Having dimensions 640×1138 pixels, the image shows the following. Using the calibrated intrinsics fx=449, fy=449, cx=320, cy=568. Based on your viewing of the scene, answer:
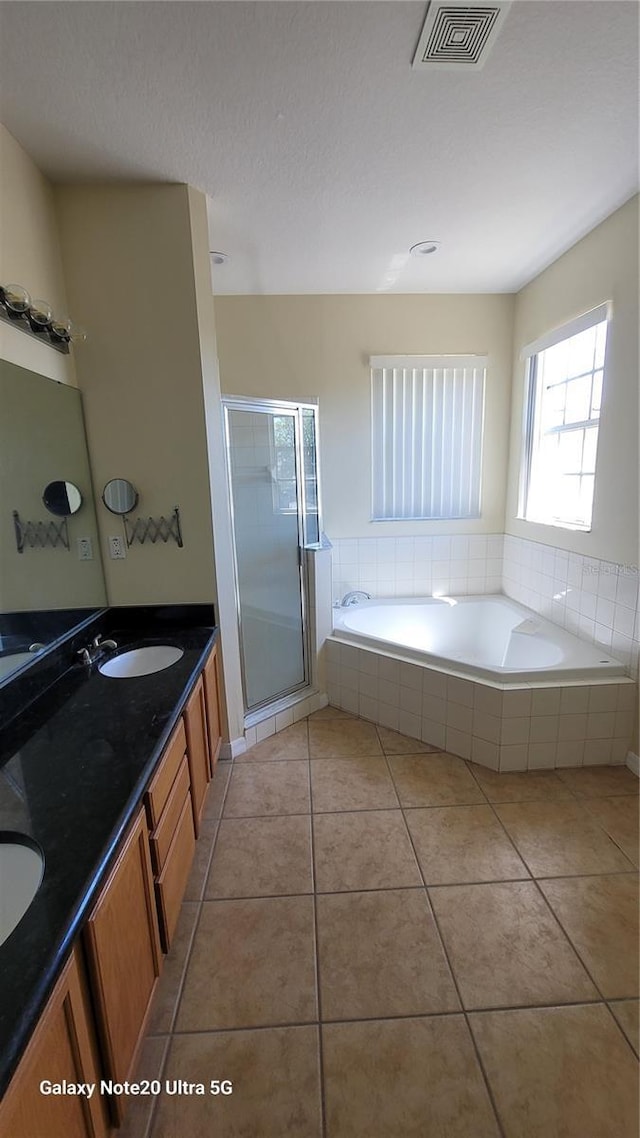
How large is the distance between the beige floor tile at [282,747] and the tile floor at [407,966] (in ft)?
0.84

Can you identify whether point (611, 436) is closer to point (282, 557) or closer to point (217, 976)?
point (282, 557)

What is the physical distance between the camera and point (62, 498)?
6.14 ft

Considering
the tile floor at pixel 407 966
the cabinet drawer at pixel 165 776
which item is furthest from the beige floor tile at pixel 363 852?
the cabinet drawer at pixel 165 776

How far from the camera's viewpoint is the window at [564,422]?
8.29 feet

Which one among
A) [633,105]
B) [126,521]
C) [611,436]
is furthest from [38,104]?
[611,436]

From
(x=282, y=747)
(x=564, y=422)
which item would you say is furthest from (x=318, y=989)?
(x=564, y=422)

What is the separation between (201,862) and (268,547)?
162cm

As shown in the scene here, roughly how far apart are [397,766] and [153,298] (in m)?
2.51

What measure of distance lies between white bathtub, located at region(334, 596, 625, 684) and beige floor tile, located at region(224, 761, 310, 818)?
0.84 m

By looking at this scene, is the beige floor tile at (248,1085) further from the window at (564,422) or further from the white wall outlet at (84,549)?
the window at (564,422)

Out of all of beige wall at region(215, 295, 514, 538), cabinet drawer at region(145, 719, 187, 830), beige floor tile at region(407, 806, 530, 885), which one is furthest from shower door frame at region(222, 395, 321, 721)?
beige floor tile at region(407, 806, 530, 885)

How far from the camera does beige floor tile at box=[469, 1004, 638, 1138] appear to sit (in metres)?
1.06

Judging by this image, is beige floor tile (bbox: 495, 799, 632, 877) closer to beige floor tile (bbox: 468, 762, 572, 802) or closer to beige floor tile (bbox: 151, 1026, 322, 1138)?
beige floor tile (bbox: 468, 762, 572, 802)

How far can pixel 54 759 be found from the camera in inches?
47.6
